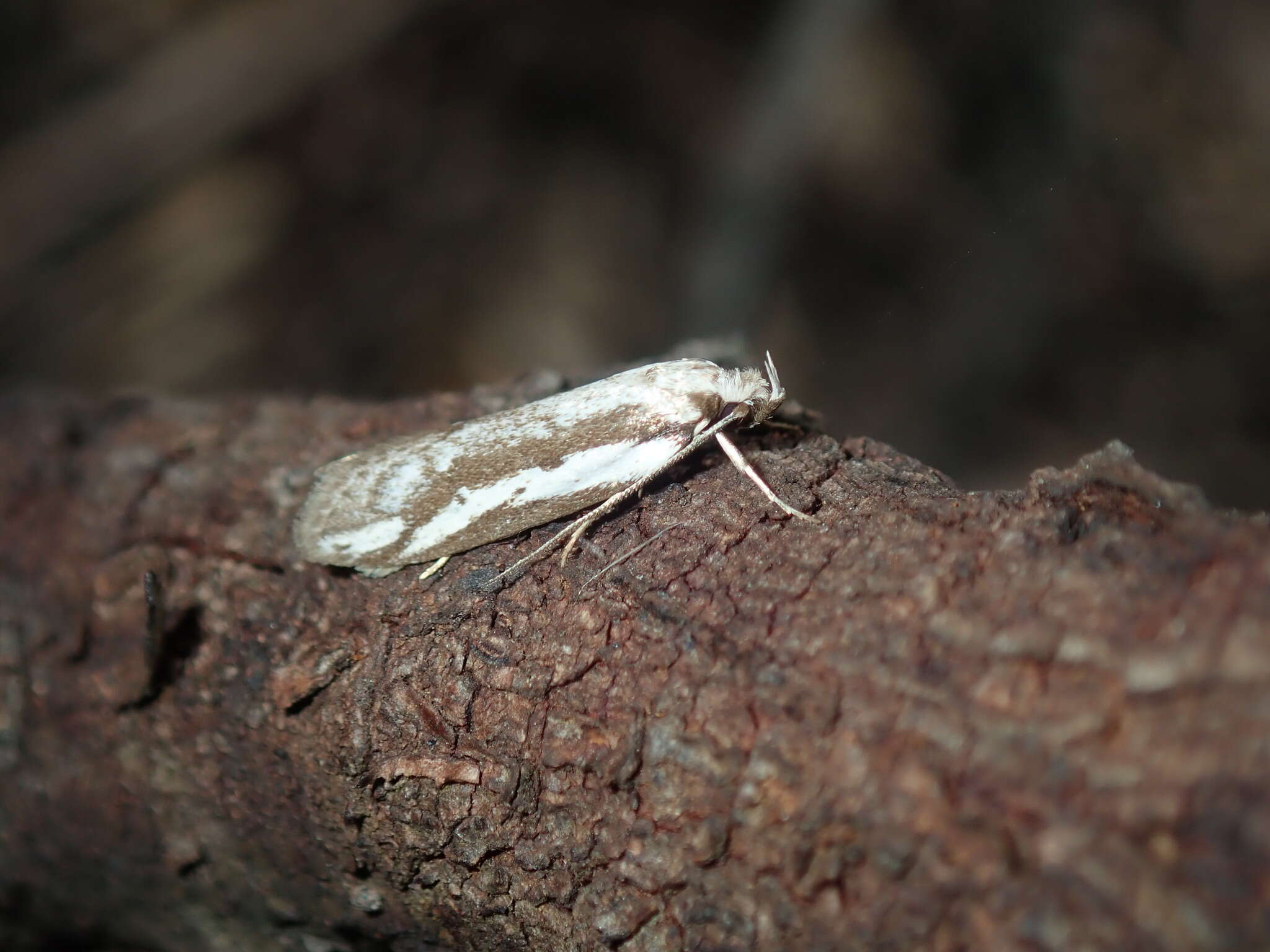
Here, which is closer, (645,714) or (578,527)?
(645,714)

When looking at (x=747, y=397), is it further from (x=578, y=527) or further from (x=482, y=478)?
(x=482, y=478)

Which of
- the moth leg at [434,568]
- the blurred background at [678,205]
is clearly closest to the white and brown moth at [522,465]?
the moth leg at [434,568]

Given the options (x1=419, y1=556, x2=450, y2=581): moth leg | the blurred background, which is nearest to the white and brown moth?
(x1=419, y1=556, x2=450, y2=581): moth leg

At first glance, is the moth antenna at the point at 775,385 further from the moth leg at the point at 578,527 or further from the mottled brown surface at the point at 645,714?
the moth leg at the point at 578,527

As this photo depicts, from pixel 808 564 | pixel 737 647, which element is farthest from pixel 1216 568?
pixel 737 647

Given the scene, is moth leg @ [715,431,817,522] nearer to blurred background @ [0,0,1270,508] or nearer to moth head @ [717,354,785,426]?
moth head @ [717,354,785,426]

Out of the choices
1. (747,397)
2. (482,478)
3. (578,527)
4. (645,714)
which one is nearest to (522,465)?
(482,478)
